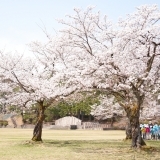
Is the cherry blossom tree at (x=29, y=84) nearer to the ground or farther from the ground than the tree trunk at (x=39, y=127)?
farther from the ground

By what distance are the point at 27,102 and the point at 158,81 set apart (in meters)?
10.4

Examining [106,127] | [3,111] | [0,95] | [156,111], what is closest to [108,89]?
[0,95]

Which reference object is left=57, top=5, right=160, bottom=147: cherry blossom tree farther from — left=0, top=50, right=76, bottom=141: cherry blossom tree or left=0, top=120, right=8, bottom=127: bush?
left=0, top=120, right=8, bottom=127: bush

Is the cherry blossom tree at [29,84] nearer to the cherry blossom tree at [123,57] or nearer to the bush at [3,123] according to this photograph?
the cherry blossom tree at [123,57]

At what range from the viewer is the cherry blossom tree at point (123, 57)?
651 inches

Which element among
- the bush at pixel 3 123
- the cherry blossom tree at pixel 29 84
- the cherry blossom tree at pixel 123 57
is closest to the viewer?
the cherry blossom tree at pixel 123 57

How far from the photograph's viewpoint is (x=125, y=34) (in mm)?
16359

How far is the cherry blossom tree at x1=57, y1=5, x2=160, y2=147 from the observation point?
16531 millimetres

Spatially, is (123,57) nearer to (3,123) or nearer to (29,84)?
(29,84)

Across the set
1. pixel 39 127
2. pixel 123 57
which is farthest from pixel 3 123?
pixel 123 57

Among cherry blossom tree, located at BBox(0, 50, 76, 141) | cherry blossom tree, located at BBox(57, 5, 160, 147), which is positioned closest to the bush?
cherry blossom tree, located at BBox(0, 50, 76, 141)

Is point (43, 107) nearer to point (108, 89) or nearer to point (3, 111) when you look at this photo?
point (108, 89)

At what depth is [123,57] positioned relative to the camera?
17031 millimetres

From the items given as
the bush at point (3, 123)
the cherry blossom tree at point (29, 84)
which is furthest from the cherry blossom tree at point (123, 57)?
the bush at point (3, 123)
